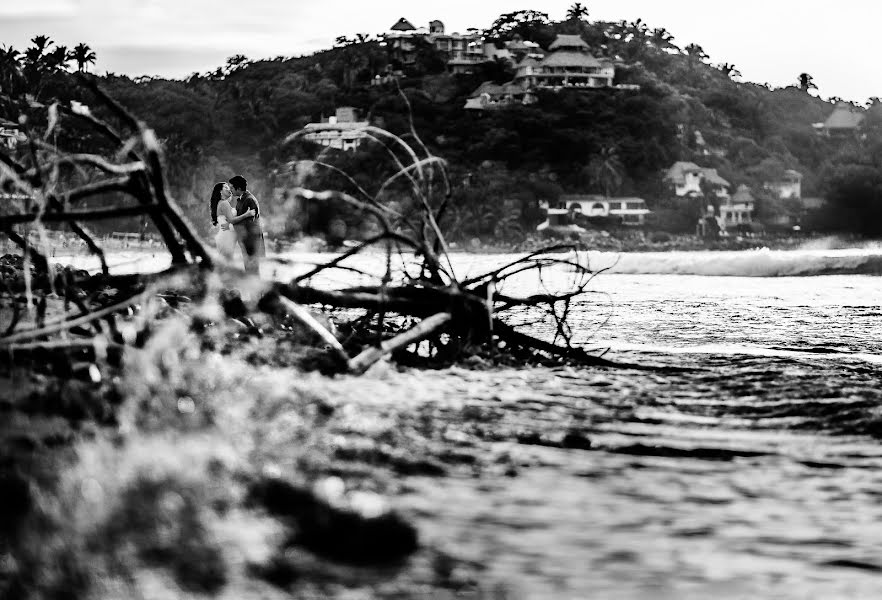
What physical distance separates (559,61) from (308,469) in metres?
143

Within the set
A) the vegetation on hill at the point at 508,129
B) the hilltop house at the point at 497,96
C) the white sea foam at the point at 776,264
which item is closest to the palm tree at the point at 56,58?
the vegetation on hill at the point at 508,129

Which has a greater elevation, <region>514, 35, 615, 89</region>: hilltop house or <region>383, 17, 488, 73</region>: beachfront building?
<region>383, 17, 488, 73</region>: beachfront building

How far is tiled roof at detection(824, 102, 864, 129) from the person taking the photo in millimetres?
148250

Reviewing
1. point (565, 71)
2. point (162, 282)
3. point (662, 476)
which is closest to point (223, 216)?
point (162, 282)

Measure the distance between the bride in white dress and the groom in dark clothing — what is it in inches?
5.7

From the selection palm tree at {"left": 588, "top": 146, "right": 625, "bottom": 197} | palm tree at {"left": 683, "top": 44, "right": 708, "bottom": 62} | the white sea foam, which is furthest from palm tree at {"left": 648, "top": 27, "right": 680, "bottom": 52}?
the white sea foam

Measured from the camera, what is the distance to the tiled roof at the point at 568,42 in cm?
14762

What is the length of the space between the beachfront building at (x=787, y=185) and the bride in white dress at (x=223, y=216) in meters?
118

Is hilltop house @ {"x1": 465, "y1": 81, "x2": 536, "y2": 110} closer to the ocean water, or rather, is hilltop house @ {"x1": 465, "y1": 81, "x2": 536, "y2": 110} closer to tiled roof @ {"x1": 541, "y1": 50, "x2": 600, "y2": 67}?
tiled roof @ {"x1": 541, "y1": 50, "x2": 600, "y2": 67}

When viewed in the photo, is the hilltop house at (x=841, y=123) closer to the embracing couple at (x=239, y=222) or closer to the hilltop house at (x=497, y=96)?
the hilltop house at (x=497, y=96)

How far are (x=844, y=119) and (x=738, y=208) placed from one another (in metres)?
37.9

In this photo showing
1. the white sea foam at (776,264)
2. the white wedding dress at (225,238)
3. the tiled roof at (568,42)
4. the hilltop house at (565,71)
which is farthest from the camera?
the tiled roof at (568,42)

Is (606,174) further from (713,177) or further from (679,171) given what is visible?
(713,177)

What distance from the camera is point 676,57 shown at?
527 ft
